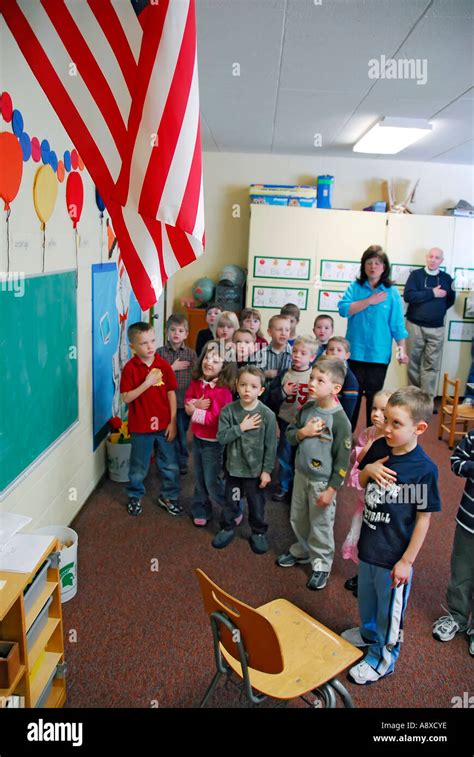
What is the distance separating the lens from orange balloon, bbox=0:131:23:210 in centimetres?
242

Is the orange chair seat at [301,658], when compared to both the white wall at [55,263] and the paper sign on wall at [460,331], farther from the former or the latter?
the paper sign on wall at [460,331]

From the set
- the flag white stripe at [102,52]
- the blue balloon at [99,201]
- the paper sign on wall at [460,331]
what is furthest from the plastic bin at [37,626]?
the paper sign on wall at [460,331]

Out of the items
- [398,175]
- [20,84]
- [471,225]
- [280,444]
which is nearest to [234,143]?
[398,175]

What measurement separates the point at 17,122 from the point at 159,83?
3.95 feet

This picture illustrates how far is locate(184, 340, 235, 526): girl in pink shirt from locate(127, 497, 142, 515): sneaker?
40 cm

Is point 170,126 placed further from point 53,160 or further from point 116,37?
point 53,160

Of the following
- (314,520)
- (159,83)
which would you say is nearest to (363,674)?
(314,520)

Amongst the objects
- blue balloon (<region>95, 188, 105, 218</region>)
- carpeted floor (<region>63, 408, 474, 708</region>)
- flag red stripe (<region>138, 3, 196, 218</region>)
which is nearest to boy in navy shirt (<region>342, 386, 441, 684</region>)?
carpeted floor (<region>63, 408, 474, 708</region>)

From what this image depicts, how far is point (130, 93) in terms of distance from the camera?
1.78m

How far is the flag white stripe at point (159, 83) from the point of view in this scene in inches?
65.3

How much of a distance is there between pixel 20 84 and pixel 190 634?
264cm

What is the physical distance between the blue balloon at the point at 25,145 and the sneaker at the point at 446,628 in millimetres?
2983

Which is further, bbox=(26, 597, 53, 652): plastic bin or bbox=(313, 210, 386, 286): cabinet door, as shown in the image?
bbox=(313, 210, 386, 286): cabinet door

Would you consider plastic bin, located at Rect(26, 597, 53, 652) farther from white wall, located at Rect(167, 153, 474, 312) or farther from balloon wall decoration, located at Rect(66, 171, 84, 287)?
white wall, located at Rect(167, 153, 474, 312)
